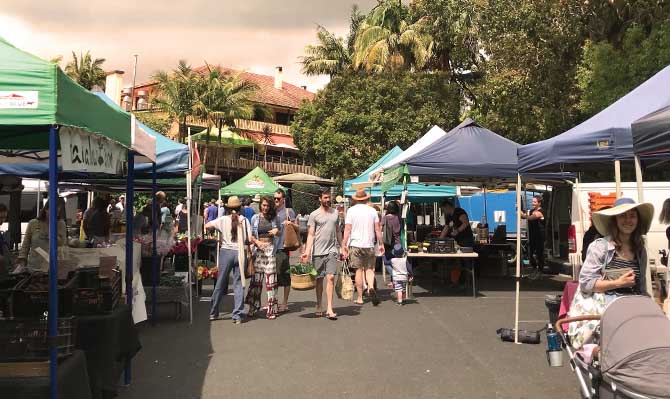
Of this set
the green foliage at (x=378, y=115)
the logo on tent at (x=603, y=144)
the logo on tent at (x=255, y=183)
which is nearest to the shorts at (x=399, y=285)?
the logo on tent at (x=603, y=144)

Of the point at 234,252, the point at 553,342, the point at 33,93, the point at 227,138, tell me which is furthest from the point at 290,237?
the point at 227,138

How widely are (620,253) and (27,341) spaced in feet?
13.7

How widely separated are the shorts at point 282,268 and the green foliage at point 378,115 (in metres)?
21.3

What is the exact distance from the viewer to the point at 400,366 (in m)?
6.23

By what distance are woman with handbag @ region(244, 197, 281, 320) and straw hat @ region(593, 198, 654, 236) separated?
5182 mm

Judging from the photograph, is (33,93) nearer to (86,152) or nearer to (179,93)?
(86,152)

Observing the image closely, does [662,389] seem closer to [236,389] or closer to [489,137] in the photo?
[236,389]

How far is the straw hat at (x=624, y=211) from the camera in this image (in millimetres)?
4215

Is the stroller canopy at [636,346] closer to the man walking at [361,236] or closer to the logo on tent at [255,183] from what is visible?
the man walking at [361,236]

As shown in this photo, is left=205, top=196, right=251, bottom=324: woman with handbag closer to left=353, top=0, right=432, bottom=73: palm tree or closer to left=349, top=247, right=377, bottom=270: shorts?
left=349, top=247, right=377, bottom=270: shorts

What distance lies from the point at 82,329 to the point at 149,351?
2.48m

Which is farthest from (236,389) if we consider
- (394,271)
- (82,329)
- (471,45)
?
(471,45)

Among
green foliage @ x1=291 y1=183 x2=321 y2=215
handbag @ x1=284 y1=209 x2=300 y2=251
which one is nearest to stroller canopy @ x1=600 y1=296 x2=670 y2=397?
handbag @ x1=284 y1=209 x2=300 y2=251

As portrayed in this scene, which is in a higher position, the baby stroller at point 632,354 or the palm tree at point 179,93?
the palm tree at point 179,93
